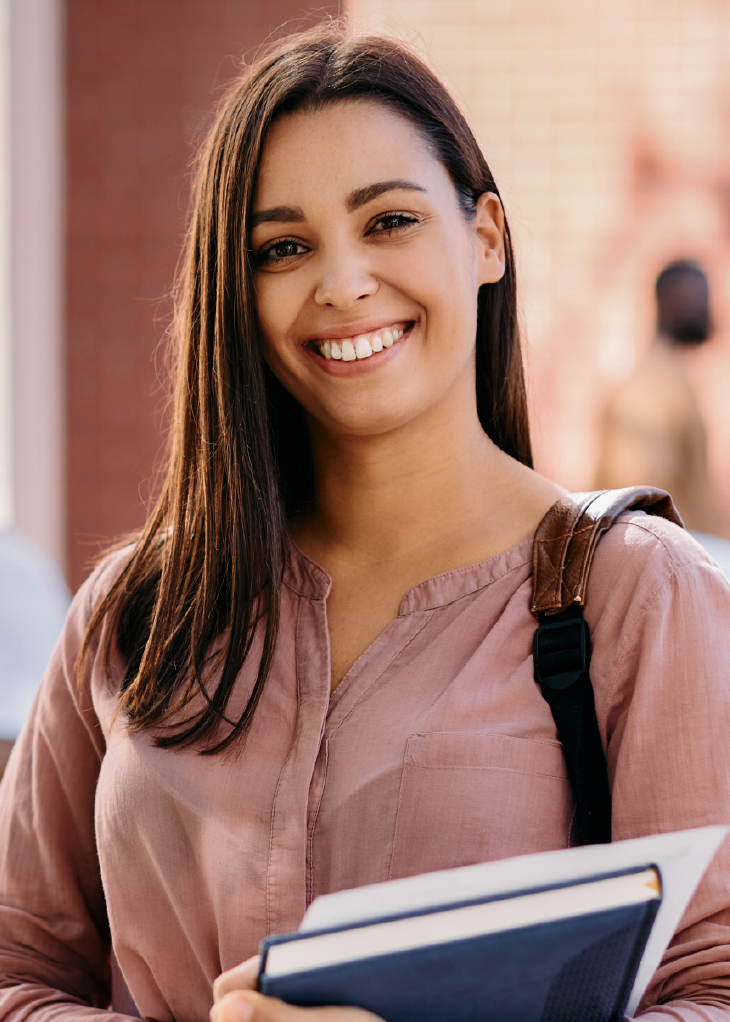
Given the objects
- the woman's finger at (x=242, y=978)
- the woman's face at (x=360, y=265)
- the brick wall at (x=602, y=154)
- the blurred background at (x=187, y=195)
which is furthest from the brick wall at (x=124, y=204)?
the woman's finger at (x=242, y=978)

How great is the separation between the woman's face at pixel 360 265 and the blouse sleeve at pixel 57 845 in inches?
19.6

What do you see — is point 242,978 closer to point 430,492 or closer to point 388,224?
point 430,492

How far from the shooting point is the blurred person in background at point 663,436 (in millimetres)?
4215

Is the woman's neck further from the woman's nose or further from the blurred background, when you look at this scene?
the blurred background

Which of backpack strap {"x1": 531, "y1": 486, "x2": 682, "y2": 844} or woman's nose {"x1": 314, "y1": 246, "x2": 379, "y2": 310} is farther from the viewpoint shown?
woman's nose {"x1": 314, "y1": 246, "x2": 379, "y2": 310}

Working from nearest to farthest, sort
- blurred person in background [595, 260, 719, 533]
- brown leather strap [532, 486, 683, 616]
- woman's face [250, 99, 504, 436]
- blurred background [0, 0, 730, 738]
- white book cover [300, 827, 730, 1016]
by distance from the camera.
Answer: white book cover [300, 827, 730, 1016], brown leather strap [532, 486, 683, 616], woman's face [250, 99, 504, 436], blurred person in background [595, 260, 719, 533], blurred background [0, 0, 730, 738]

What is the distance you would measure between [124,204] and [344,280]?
4336 mm

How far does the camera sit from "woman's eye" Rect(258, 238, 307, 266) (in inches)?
57.4

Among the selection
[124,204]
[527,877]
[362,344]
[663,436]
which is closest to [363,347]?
[362,344]

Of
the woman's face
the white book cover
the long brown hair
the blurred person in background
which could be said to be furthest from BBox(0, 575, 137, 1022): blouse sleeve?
the blurred person in background

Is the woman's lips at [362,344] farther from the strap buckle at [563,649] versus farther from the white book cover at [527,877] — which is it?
the white book cover at [527,877]

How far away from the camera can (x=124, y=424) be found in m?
5.48

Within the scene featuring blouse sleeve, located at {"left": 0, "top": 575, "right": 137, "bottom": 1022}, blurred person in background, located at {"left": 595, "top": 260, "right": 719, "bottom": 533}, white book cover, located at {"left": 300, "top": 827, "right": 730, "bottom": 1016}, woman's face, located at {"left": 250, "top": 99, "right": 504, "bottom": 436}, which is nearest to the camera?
white book cover, located at {"left": 300, "top": 827, "right": 730, "bottom": 1016}

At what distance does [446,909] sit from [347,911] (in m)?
0.08
